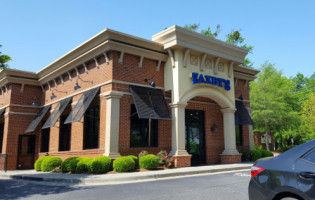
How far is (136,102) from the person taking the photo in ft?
49.5

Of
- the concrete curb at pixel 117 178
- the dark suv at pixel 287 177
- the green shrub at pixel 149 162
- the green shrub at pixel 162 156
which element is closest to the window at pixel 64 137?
the concrete curb at pixel 117 178

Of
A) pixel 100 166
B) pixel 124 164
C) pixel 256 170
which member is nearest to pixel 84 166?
pixel 100 166

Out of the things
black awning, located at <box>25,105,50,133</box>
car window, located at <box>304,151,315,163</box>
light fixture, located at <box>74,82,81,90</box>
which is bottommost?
car window, located at <box>304,151,315,163</box>

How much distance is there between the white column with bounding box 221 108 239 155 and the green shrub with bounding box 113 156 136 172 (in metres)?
7.65

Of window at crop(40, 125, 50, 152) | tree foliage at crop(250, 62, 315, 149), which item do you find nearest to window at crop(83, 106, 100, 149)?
window at crop(40, 125, 50, 152)

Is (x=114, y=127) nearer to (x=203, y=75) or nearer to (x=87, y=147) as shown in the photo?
(x=87, y=147)

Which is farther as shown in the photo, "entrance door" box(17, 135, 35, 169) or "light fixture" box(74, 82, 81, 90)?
"entrance door" box(17, 135, 35, 169)

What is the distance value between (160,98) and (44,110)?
1042 cm

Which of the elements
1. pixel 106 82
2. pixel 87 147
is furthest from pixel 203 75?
pixel 87 147

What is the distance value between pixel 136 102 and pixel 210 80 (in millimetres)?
5416

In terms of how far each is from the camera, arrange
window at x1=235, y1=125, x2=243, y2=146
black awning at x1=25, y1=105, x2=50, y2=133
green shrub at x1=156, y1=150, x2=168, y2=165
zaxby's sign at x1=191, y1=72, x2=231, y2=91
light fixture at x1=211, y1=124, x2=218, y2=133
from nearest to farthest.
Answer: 1. green shrub at x1=156, y1=150, x2=168, y2=165
2. zaxby's sign at x1=191, y1=72, x2=231, y2=91
3. light fixture at x1=211, y1=124, x2=218, y2=133
4. black awning at x1=25, y1=105, x2=50, y2=133
5. window at x1=235, y1=125, x2=243, y2=146

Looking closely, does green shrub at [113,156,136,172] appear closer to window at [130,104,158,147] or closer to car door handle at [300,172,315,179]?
window at [130,104,158,147]

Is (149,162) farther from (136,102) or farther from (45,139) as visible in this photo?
(45,139)

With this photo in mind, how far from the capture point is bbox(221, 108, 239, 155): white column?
18.4m
